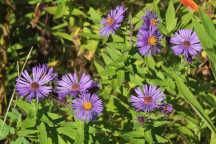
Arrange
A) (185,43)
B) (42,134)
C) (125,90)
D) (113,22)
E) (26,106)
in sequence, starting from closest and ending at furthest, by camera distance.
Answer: (42,134), (26,106), (185,43), (113,22), (125,90)

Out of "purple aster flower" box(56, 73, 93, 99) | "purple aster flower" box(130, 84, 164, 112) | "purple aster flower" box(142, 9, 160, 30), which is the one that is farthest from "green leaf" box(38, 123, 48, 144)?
"purple aster flower" box(142, 9, 160, 30)

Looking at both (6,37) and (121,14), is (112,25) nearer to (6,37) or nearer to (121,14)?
(121,14)

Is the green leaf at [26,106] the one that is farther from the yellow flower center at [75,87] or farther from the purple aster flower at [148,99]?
the purple aster flower at [148,99]

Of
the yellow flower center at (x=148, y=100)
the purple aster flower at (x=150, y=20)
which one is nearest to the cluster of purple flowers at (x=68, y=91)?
the yellow flower center at (x=148, y=100)

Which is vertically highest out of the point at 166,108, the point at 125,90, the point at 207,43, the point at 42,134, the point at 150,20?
the point at 150,20

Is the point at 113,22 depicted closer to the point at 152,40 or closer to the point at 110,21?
the point at 110,21

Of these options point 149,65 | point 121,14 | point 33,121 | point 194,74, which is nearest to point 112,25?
point 121,14

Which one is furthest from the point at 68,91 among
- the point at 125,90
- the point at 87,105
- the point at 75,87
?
the point at 125,90
